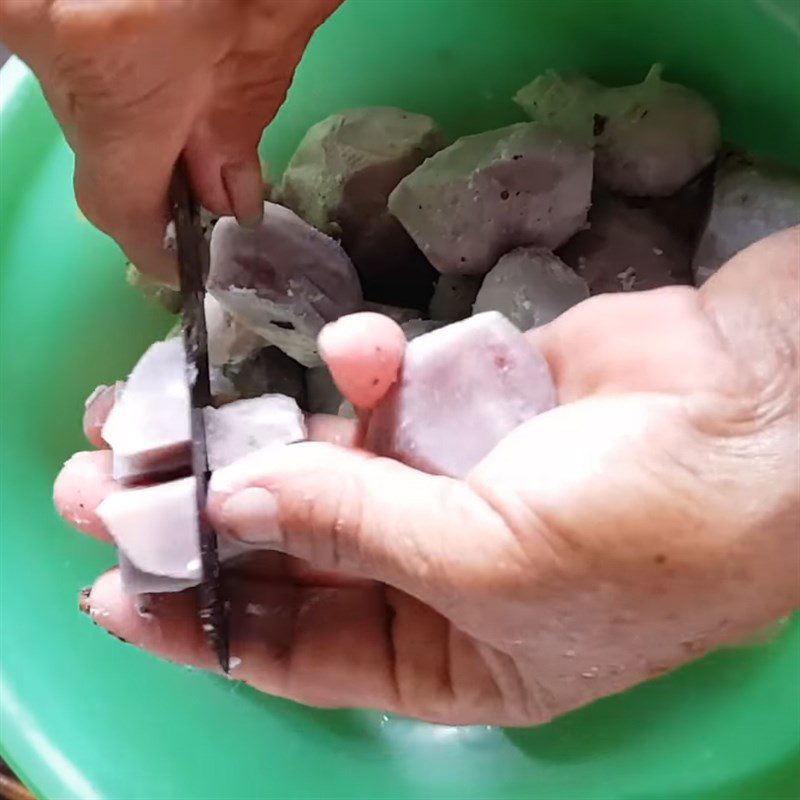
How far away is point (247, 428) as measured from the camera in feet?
1.87

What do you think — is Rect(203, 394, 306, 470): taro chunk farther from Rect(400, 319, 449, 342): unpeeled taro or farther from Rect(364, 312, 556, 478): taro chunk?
Rect(400, 319, 449, 342): unpeeled taro

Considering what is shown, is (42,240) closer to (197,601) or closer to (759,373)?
(197,601)

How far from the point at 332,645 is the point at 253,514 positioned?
0.16 m

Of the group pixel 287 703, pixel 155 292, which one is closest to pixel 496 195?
pixel 155 292

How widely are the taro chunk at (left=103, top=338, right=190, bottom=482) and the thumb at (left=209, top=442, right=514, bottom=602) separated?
5 centimetres

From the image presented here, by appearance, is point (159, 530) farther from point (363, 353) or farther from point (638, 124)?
point (638, 124)

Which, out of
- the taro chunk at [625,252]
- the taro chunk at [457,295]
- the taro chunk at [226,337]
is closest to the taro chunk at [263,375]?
the taro chunk at [226,337]

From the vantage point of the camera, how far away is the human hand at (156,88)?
1.49 ft

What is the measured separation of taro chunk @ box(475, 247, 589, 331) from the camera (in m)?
0.71

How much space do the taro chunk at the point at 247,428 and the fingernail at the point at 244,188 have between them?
0.12 m

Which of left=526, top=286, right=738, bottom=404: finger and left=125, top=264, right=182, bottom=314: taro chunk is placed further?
left=125, top=264, right=182, bottom=314: taro chunk

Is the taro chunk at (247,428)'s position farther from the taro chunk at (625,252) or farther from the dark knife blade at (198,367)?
the taro chunk at (625,252)

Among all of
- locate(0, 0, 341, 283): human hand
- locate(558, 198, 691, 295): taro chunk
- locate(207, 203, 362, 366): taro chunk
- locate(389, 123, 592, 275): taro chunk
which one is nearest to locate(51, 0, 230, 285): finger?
locate(0, 0, 341, 283): human hand

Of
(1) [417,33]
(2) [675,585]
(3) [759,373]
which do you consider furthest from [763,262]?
(1) [417,33]
